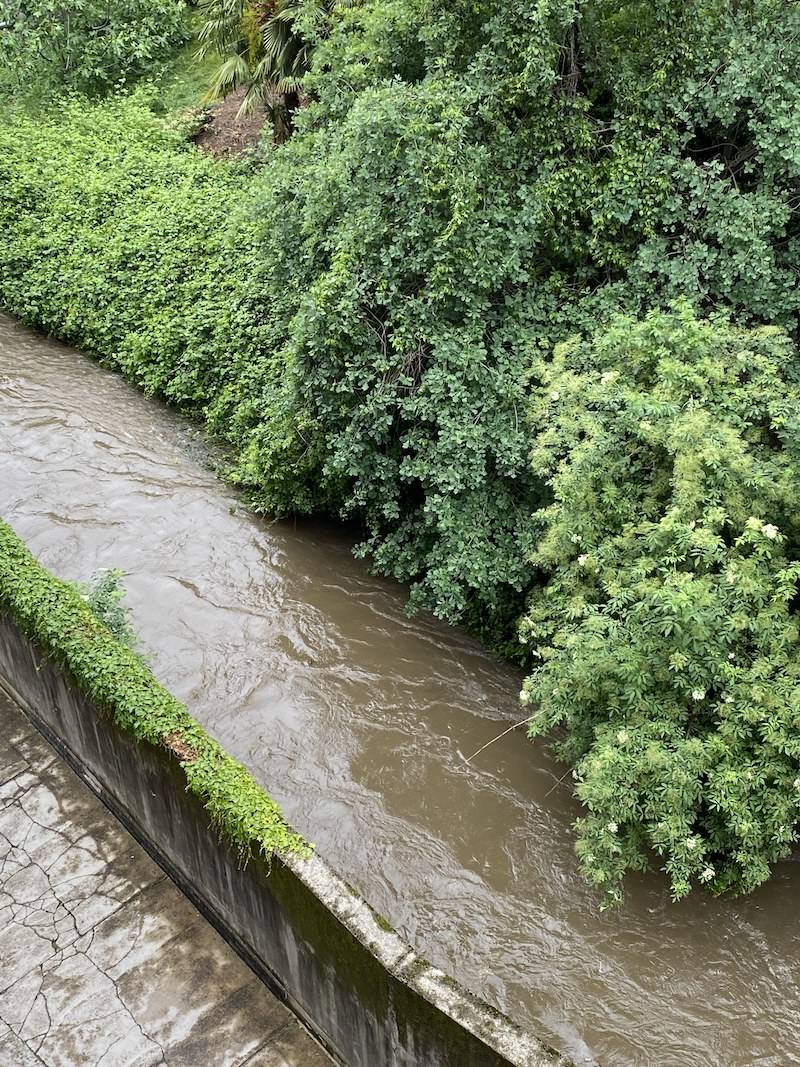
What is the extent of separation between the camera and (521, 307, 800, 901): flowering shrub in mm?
5988

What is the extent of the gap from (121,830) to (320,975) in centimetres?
222

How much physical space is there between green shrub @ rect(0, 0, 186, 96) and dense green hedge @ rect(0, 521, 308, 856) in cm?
1350

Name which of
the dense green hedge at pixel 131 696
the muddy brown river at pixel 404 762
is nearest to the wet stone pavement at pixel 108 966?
the dense green hedge at pixel 131 696

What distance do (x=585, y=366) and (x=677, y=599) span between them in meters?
2.81

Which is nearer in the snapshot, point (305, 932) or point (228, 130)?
point (305, 932)

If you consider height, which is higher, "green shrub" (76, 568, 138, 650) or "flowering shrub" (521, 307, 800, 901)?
"flowering shrub" (521, 307, 800, 901)

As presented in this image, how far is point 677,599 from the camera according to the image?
5859 mm

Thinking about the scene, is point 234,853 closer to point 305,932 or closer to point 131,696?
point 305,932

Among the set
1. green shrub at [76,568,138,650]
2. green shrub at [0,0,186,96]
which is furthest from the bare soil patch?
green shrub at [76,568,138,650]

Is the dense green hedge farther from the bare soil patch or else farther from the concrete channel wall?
the bare soil patch

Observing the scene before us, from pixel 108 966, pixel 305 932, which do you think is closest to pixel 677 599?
pixel 305 932

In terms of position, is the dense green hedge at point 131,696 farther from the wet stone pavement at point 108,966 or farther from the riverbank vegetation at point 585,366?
the riverbank vegetation at point 585,366

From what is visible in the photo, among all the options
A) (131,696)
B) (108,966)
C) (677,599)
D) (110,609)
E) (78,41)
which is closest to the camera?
(677,599)

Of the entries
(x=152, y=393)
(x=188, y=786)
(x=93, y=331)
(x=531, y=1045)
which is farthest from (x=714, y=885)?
(x=93, y=331)
